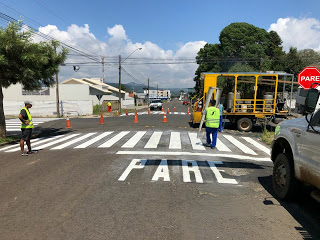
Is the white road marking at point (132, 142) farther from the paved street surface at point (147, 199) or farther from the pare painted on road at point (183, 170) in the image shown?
the pare painted on road at point (183, 170)

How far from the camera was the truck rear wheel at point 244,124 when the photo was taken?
13.7m

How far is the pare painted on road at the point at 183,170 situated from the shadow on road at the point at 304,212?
48.2 inches

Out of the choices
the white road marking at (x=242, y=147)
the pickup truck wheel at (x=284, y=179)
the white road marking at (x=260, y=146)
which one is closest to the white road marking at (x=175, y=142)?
the white road marking at (x=242, y=147)

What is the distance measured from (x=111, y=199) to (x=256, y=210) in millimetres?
2563

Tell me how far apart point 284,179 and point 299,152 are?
789mm

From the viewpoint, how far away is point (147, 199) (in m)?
4.38

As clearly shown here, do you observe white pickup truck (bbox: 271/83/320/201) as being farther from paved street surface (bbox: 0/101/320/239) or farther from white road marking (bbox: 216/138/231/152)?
white road marking (bbox: 216/138/231/152)

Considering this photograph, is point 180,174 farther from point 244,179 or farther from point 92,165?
point 92,165

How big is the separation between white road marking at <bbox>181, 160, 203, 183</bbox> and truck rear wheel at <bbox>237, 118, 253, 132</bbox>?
770 centimetres

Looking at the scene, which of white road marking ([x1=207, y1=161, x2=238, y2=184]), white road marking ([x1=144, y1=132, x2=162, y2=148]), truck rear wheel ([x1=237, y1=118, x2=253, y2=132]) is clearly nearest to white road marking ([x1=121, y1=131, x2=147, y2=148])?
white road marking ([x1=144, y1=132, x2=162, y2=148])

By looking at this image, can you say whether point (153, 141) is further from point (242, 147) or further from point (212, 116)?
point (242, 147)

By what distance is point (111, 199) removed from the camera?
438 cm

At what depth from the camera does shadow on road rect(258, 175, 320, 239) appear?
339 cm

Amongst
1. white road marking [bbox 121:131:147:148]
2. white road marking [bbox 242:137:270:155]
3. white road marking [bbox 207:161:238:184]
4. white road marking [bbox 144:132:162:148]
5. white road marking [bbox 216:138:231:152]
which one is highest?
white road marking [bbox 207:161:238:184]
